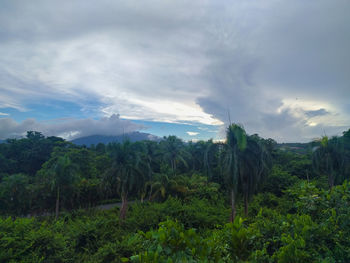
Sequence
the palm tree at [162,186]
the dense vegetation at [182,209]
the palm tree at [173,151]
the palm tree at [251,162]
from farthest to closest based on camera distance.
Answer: the palm tree at [173,151], the palm tree at [162,186], the palm tree at [251,162], the dense vegetation at [182,209]

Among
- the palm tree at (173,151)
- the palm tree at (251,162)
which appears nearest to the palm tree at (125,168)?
the palm tree at (251,162)

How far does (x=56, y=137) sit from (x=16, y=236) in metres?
52.0

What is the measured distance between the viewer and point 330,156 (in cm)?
2086

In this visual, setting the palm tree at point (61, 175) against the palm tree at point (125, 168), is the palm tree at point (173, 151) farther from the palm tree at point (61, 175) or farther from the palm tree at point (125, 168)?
the palm tree at point (125, 168)

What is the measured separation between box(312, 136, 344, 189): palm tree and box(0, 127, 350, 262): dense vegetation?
9 centimetres

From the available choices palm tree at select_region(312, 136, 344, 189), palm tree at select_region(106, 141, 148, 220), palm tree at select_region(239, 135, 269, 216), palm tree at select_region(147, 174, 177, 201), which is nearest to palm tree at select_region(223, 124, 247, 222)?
palm tree at select_region(239, 135, 269, 216)

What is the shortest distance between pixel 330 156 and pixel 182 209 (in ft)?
56.4

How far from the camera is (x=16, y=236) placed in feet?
16.9

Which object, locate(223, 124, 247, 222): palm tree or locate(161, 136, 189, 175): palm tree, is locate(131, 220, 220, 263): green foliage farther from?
locate(161, 136, 189, 175): palm tree

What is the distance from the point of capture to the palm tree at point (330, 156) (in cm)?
2065

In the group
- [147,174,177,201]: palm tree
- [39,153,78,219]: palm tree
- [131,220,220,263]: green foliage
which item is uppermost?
[131,220,220,263]: green foliage

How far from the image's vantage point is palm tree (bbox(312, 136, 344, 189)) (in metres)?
20.6

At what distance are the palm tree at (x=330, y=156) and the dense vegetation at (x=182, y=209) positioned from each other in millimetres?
87

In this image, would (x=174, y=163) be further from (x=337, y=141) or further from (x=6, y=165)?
(x=6, y=165)
